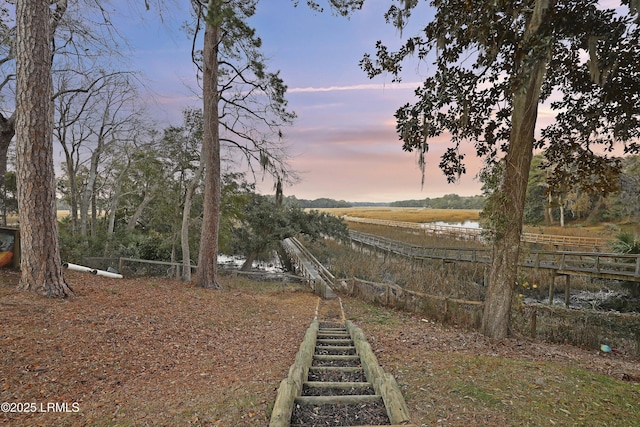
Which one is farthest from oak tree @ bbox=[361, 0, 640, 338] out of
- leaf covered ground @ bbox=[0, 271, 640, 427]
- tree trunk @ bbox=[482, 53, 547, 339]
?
leaf covered ground @ bbox=[0, 271, 640, 427]

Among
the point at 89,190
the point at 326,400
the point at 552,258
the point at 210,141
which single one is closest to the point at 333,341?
the point at 326,400

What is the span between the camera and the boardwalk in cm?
1185

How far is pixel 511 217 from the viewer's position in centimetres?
586

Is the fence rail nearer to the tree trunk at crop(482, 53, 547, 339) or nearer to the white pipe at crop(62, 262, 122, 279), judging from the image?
the tree trunk at crop(482, 53, 547, 339)

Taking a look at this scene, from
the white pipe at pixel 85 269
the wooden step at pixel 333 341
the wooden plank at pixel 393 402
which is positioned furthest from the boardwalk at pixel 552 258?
the white pipe at pixel 85 269

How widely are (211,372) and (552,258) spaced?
21453 mm

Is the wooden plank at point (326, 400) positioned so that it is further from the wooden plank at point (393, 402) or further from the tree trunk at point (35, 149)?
the tree trunk at point (35, 149)

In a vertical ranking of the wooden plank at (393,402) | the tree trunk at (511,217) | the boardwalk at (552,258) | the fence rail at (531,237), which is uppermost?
the tree trunk at (511,217)

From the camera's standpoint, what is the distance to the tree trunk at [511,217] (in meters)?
5.73

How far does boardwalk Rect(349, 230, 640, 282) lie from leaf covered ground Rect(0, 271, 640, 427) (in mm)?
3208

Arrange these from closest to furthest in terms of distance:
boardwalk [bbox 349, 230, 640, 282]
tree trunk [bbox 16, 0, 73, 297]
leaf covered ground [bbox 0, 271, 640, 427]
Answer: leaf covered ground [bbox 0, 271, 640, 427] → tree trunk [bbox 16, 0, 73, 297] → boardwalk [bbox 349, 230, 640, 282]

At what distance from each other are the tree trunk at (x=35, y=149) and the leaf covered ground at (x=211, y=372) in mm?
491

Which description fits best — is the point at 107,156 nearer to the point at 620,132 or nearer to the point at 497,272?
the point at 497,272

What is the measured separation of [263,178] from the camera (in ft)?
35.6
